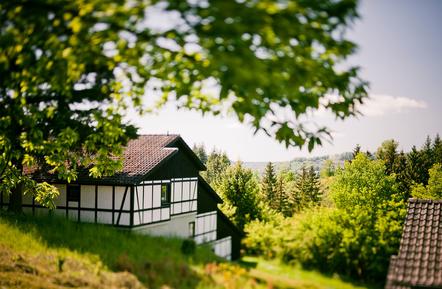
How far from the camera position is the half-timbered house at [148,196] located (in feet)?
80.6

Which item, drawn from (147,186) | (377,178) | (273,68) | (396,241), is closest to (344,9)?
(273,68)

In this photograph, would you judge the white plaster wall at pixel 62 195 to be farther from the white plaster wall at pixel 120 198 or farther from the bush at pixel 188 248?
the bush at pixel 188 248

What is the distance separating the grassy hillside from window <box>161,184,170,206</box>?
10624mm

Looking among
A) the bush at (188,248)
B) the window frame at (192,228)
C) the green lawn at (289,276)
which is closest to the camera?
the green lawn at (289,276)

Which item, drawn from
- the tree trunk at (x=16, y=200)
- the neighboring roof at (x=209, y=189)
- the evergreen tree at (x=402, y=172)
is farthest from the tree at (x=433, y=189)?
the tree trunk at (x=16, y=200)

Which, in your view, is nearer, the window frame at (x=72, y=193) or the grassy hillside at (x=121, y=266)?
the grassy hillside at (x=121, y=266)

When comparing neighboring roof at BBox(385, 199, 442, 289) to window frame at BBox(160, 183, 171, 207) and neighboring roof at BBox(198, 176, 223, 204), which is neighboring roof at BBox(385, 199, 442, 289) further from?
neighboring roof at BBox(198, 176, 223, 204)

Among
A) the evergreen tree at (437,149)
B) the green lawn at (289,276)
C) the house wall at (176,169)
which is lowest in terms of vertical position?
the green lawn at (289,276)

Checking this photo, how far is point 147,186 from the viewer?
83.9ft

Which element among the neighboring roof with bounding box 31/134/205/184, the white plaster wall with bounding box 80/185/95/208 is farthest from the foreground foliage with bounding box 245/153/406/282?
the white plaster wall with bounding box 80/185/95/208

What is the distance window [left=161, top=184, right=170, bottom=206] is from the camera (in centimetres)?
2702

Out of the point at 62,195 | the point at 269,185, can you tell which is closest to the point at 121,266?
the point at 62,195

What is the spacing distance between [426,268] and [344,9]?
10.5m

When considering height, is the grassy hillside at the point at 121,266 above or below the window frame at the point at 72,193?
below
